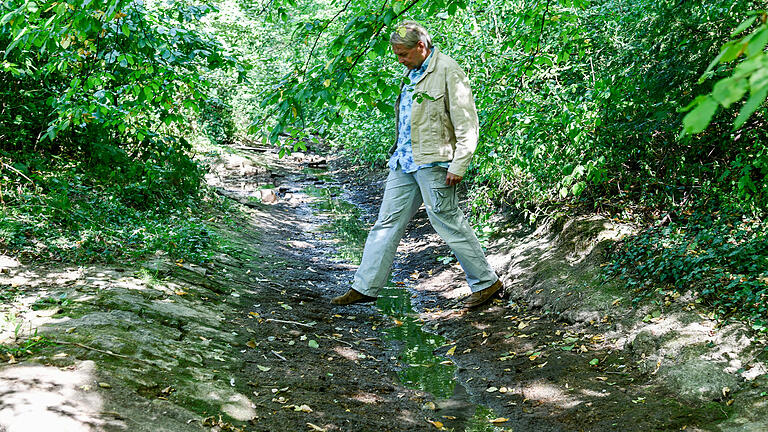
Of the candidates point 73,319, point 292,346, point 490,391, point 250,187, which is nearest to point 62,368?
point 73,319

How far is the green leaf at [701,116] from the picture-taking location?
3.62 feet

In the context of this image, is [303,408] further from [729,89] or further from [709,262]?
[709,262]

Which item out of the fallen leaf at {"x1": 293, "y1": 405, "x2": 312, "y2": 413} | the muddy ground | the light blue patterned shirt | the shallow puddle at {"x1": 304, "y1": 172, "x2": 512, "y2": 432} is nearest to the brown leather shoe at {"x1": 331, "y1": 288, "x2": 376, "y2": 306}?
the muddy ground

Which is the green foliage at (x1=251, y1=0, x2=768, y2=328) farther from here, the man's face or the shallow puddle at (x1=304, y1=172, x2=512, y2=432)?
the shallow puddle at (x1=304, y1=172, x2=512, y2=432)

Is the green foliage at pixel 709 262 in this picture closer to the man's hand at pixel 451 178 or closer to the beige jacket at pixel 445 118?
the man's hand at pixel 451 178

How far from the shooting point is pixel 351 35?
3.67 meters

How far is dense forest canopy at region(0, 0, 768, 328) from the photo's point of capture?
3.86 meters

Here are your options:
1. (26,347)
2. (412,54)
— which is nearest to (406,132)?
(412,54)

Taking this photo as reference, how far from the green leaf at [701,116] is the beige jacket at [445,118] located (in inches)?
136

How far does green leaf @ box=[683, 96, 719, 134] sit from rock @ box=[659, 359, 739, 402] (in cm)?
239

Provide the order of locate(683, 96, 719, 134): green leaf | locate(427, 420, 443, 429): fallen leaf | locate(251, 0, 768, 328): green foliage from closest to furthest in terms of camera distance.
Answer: locate(683, 96, 719, 134): green leaf
locate(427, 420, 443, 429): fallen leaf
locate(251, 0, 768, 328): green foliage

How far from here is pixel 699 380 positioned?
3104mm

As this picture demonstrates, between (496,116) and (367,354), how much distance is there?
2.66 meters

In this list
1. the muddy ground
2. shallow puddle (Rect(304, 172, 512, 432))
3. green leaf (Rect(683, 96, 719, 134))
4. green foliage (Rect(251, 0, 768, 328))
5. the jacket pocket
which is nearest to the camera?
green leaf (Rect(683, 96, 719, 134))
